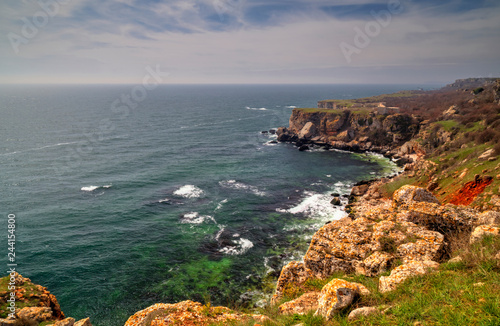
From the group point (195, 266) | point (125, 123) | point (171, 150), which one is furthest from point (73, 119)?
point (195, 266)

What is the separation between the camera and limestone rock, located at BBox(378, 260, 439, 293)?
962 cm

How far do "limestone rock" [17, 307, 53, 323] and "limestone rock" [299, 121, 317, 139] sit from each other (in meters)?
100

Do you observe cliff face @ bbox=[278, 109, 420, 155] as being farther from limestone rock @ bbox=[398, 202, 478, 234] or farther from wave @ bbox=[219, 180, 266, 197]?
limestone rock @ bbox=[398, 202, 478, 234]

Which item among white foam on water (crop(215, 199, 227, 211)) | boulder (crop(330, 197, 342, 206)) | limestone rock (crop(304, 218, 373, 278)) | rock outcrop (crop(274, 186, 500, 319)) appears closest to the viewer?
rock outcrop (crop(274, 186, 500, 319))

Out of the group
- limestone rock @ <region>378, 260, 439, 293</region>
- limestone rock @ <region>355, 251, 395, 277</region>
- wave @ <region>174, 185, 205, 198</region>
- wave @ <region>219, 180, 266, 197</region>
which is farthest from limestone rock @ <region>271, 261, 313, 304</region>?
wave @ <region>174, 185, 205, 198</region>

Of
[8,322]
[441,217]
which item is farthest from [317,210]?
[8,322]

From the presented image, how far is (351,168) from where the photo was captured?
242 feet

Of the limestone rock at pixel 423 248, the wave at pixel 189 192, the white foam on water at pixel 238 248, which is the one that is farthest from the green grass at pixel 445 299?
the wave at pixel 189 192

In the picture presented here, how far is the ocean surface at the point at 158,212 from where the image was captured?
30.8 metres

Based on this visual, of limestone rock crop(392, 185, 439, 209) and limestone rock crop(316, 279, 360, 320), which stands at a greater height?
limestone rock crop(392, 185, 439, 209)

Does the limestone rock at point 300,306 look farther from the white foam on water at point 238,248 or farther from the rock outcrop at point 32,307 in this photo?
the white foam on water at point 238,248

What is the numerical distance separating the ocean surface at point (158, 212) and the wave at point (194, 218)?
0.34 meters

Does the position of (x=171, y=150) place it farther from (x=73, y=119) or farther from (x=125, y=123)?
(x=73, y=119)

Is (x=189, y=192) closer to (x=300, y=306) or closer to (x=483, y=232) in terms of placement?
(x=300, y=306)
